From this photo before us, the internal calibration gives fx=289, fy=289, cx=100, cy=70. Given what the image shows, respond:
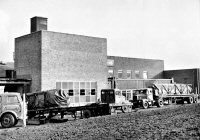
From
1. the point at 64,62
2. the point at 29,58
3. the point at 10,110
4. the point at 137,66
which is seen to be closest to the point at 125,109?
the point at 64,62

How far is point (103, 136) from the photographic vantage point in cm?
1193

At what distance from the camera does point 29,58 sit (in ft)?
103

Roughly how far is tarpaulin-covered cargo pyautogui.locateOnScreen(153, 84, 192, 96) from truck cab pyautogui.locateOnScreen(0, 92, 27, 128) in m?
22.2

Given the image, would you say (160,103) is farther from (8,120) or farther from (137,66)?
(8,120)

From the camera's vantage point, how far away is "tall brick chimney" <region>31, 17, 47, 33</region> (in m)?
32.7

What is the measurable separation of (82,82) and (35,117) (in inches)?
497

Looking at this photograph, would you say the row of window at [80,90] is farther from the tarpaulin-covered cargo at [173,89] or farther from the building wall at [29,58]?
the tarpaulin-covered cargo at [173,89]

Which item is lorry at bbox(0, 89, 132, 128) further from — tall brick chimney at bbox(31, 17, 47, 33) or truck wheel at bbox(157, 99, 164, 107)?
tall brick chimney at bbox(31, 17, 47, 33)

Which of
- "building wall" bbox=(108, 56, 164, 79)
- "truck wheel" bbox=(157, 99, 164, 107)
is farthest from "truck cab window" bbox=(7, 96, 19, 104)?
"building wall" bbox=(108, 56, 164, 79)

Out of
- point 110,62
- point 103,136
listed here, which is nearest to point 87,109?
point 103,136

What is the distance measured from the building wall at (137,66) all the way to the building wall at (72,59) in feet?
49.4

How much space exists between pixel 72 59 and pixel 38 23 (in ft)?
18.6

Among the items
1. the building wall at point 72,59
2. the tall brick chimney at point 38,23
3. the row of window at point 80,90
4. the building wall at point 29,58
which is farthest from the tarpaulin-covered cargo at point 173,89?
the tall brick chimney at point 38,23

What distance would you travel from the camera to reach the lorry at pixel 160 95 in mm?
34091
